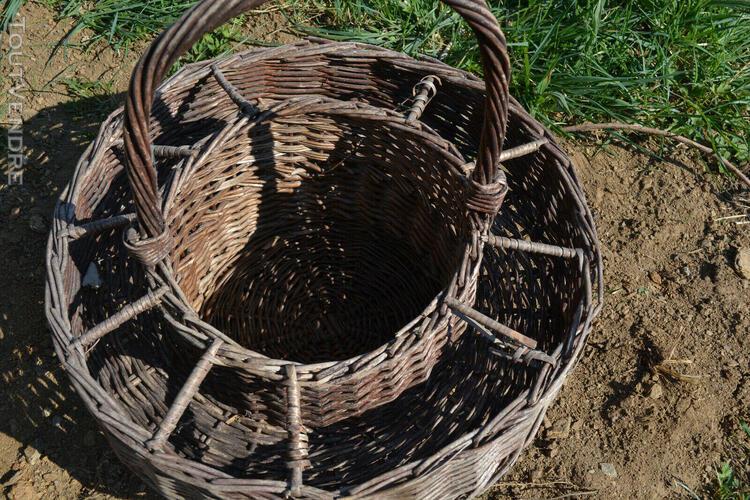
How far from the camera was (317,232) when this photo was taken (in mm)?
1867

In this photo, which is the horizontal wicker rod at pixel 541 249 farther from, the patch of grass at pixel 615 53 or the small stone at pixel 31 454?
the small stone at pixel 31 454

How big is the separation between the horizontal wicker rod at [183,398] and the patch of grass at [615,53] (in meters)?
1.14

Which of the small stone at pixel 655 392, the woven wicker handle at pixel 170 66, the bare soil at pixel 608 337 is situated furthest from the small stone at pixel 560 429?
the woven wicker handle at pixel 170 66

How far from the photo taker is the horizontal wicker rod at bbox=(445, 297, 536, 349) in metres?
1.26

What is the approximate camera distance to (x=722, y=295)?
6.27 ft

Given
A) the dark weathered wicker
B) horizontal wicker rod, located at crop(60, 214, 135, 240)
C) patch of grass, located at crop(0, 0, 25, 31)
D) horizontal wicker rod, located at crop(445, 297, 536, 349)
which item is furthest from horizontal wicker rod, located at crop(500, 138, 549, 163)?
patch of grass, located at crop(0, 0, 25, 31)

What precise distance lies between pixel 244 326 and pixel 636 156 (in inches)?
45.0

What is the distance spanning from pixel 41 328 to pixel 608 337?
134 cm

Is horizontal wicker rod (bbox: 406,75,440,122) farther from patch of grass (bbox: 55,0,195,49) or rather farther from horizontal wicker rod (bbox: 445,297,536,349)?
patch of grass (bbox: 55,0,195,49)

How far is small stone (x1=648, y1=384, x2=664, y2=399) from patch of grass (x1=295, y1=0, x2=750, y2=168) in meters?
0.70

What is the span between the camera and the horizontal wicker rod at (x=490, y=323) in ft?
4.13

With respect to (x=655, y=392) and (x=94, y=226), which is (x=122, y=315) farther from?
(x=655, y=392)

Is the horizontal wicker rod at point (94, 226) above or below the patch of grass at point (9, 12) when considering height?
below

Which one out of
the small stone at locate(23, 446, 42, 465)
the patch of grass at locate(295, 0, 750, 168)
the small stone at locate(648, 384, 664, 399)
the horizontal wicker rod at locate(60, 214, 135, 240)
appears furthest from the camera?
the patch of grass at locate(295, 0, 750, 168)
